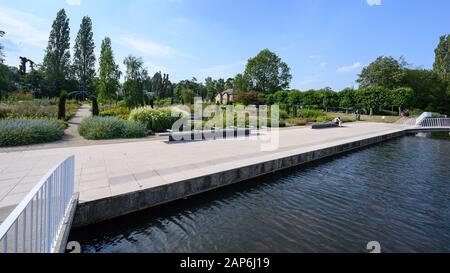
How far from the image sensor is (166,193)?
5.29m

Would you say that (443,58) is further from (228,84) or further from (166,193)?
(166,193)

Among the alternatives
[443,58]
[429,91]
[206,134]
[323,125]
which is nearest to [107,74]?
[206,134]

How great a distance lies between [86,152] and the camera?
8.57 m

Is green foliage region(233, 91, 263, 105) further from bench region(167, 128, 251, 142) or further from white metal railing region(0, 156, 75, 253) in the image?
white metal railing region(0, 156, 75, 253)

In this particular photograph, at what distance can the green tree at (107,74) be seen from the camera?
25062 millimetres

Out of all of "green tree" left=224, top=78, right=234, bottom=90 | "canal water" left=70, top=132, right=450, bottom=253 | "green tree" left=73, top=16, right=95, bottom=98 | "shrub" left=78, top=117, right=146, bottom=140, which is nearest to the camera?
"canal water" left=70, top=132, right=450, bottom=253

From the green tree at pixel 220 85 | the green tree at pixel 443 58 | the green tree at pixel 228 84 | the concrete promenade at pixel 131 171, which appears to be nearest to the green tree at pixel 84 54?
the green tree at pixel 220 85

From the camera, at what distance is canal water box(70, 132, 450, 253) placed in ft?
13.1

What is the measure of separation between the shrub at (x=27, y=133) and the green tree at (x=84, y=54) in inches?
1926

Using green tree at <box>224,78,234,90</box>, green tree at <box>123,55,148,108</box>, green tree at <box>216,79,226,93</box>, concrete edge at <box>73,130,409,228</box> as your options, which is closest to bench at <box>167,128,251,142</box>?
concrete edge at <box>73,130,409,228</box>

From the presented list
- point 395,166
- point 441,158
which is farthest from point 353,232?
point 441,158

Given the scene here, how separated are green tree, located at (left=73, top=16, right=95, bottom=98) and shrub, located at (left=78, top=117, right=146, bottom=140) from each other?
4824 centimetres

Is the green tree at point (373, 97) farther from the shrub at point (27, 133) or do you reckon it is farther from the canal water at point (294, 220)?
the shrub at point (27, 133)
